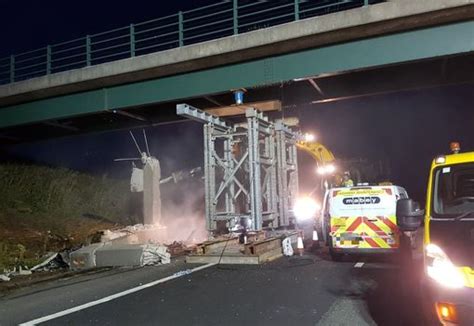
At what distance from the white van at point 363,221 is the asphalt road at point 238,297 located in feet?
1.47

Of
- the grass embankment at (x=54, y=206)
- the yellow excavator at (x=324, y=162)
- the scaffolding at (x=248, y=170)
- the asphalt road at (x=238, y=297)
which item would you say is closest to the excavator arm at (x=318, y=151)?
the yellow excavator at (x=324, y=162)

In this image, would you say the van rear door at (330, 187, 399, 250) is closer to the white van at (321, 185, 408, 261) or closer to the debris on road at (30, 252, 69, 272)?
the white van at (321, 185, 408, 261)

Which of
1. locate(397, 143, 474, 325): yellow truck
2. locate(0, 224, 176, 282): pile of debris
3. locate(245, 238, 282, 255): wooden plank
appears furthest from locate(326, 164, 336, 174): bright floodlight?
locate(397, 143, 474, 325): yellow truck

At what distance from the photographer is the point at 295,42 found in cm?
1428

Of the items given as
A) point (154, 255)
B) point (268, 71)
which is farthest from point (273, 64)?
point (154, 255)

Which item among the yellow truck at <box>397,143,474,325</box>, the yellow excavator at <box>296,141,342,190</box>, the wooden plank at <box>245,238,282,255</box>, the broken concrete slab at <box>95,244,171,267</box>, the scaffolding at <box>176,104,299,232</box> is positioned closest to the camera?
the yellow truck at <box>397,143,474,325</box>

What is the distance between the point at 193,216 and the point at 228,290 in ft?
45.7

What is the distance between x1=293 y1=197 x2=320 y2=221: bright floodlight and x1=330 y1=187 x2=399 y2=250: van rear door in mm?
5332

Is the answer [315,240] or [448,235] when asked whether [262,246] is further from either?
[448,235]

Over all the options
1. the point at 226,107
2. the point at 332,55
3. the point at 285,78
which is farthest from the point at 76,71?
the point at 332,55

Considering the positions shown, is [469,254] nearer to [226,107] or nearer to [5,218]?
[226,107]

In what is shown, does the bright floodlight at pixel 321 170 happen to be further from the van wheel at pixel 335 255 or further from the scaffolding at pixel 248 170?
the van wheel at pixel 335 255

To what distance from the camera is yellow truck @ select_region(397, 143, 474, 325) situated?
14.4ft

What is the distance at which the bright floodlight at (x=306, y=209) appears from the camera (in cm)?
1769
